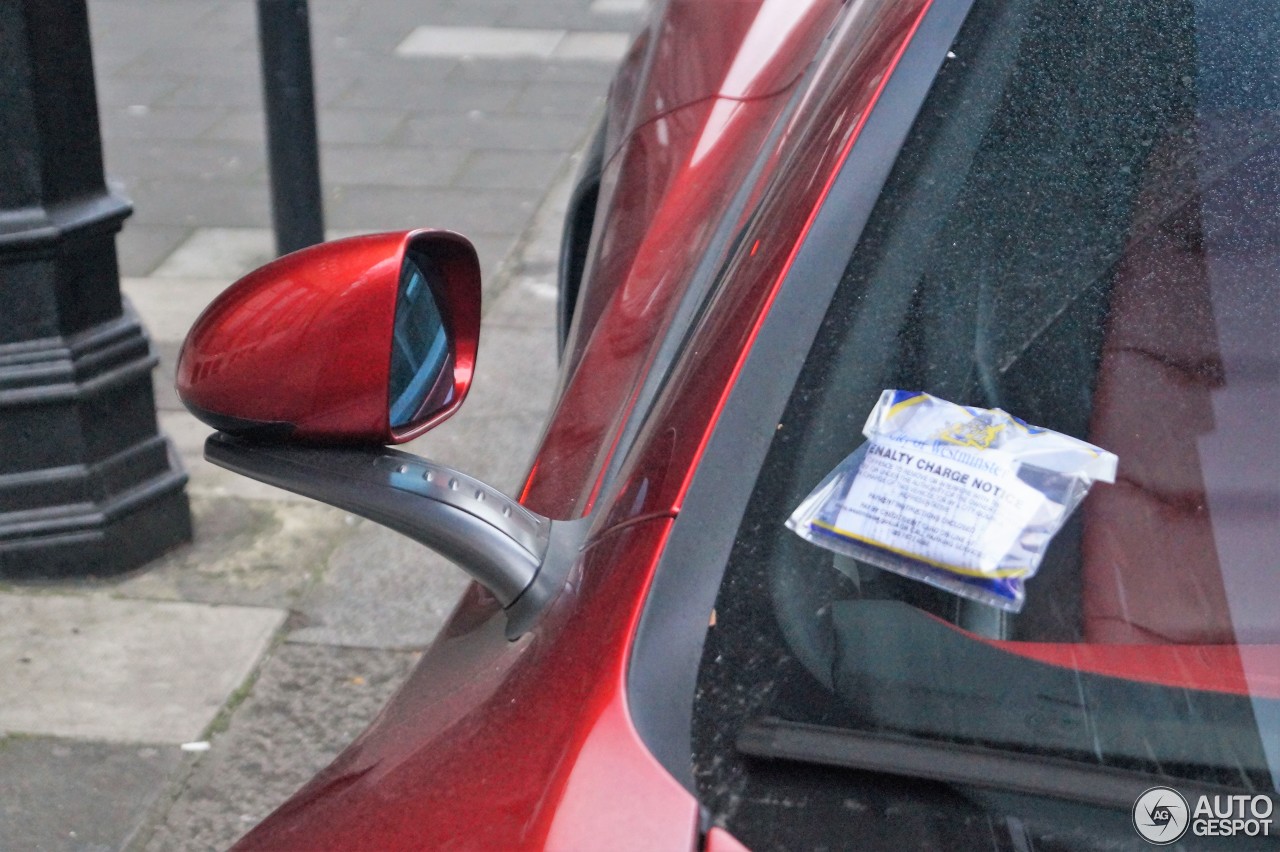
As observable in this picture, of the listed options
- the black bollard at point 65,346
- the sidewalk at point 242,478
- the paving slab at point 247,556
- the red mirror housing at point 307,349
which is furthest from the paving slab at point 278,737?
the red mirror housing at point 307,349

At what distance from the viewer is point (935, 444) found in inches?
52.1

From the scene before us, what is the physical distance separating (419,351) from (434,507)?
180mm

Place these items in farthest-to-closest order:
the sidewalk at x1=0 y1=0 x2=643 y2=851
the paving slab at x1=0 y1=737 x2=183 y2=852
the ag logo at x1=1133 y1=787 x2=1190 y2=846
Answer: the sidewalk at x1=0 y1=0 x2=643 y2=851 → the paving slab at x1=0 y1=737 x2=183 y2=852 → the ag logo at x1=1133 y1=787 x2=1190 y2=846

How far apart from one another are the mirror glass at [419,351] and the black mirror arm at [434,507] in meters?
0.06

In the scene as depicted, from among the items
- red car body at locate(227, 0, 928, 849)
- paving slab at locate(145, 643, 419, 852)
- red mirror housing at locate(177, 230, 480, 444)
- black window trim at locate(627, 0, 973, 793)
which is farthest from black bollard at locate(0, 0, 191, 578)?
black window trim at locate(627, 0, 973, 793)

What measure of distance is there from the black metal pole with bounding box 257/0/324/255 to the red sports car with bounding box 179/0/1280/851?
10.7 feet

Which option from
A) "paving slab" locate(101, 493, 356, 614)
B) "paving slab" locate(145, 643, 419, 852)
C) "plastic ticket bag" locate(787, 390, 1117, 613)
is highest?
"plastic ticket bag" locate(787, 390, 1117, 613)

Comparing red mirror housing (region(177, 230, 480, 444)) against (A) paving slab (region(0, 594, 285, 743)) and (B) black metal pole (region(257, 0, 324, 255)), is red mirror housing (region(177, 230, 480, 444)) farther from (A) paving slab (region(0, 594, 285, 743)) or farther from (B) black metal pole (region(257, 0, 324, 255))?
(B) black metal pole (region(257, 0, 324, 255))

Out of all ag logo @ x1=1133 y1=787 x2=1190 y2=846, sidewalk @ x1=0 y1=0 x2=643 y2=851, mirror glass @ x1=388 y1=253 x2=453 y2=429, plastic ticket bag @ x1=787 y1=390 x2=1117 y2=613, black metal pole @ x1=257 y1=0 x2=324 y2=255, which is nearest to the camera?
ag logo @ x1=1133 y1=787 x2=1190 y2=846

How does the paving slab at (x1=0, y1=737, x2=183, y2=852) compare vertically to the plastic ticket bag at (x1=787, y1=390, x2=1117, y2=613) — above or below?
below

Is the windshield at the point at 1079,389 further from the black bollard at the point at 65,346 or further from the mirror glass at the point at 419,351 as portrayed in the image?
the black bollard at the point at 65,346

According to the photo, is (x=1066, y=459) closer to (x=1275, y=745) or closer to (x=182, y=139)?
(x=1275, y=745)

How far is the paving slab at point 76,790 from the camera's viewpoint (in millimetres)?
2730

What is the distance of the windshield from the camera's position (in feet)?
3.94
